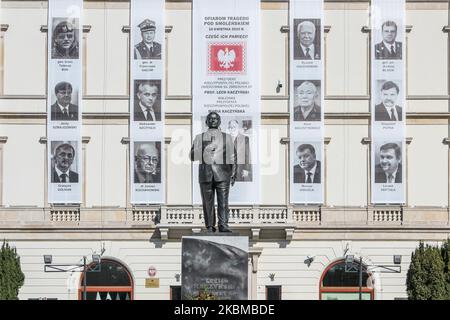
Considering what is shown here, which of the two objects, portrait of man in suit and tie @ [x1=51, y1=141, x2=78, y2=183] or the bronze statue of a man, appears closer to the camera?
the bronze statue of a man

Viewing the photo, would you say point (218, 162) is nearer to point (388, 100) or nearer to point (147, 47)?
point (147, 47)

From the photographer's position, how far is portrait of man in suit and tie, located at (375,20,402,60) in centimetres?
5672

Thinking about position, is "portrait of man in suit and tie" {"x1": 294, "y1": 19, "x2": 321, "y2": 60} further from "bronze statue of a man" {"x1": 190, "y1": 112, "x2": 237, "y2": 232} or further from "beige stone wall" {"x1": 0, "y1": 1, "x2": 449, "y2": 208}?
"bronze statue of a man" {"x1": 190, "y1": 112, "x2": 237, "y2": 232}

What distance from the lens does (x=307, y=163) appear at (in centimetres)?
5650

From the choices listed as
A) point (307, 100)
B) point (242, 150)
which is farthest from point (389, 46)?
point (242, 150)

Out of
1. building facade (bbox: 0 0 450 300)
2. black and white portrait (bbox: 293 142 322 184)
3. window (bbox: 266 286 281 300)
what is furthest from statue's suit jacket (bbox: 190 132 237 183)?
black and white portrait (bbox: 293 142 322 184)

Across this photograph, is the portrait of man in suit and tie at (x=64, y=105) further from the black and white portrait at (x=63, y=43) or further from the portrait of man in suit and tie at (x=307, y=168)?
the portrait of man in suit and tie at (x=307, y=168)

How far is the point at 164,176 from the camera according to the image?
56.5 metres

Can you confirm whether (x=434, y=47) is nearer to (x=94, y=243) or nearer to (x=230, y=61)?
(x=230, y=61)

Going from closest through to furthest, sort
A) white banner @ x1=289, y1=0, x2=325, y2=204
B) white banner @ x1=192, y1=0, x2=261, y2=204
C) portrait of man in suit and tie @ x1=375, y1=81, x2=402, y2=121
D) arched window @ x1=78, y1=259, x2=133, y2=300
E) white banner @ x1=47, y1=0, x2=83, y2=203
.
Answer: arched window @ x1=78, y1=259, x2=133, y2=300, white banner @ x1=192, y1=0, x2=261, y2=204, white banner @ x1=47, y1=0, x2=83, y2=203, white banner @ x1=289, y1=0, x2=325, y2=204, portrait of man in suit and tie @ x1=375, y1=81, x2=402, y2=121

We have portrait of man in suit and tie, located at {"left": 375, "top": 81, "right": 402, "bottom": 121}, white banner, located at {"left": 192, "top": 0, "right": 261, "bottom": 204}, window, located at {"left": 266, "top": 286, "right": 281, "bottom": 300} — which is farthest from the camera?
portrait of man in suit and tie, located at {"left": 375, "top": 81, "right": 402, "bottom": 121}

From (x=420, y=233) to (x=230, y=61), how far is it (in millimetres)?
8659

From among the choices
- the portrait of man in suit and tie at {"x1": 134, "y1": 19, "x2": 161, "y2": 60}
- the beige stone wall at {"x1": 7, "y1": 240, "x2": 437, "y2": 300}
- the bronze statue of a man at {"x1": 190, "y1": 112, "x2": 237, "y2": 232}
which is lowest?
the beige stone wall at {"x1": 7, "y1": 240, "x2": 437, "y2": 300}

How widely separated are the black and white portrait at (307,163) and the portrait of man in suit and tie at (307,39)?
9.97ft
